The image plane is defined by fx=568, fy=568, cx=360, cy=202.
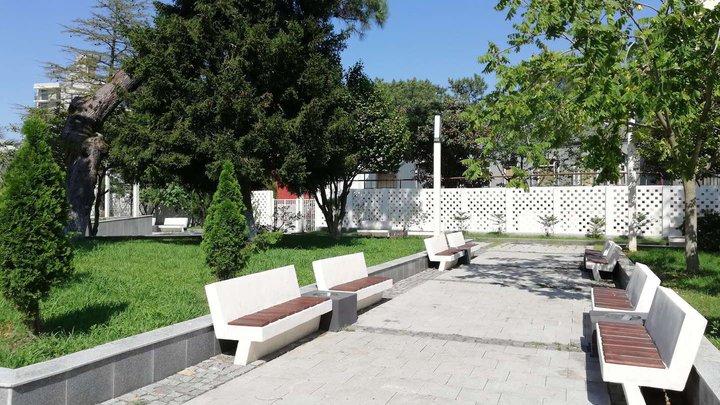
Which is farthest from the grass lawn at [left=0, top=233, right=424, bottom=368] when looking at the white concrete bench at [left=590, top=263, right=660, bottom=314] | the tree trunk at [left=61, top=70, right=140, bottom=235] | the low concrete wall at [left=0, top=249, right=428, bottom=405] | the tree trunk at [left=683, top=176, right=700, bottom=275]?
the tree trunk at [left=683, top=176, right=700, bottom=275]

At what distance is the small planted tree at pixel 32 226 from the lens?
14.3ft

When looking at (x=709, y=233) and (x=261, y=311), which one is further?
(x=709, y=233)

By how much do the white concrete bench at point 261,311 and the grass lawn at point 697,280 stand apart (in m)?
3.75

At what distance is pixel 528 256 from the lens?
49.2 ft

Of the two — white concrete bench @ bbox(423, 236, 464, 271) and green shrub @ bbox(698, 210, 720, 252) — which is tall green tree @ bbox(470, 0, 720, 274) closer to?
white concrete bench @ bbox(423, 236, 464, 271)

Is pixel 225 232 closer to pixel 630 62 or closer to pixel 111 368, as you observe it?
pixel 111 368

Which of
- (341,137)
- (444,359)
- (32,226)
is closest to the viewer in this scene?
(32,226)

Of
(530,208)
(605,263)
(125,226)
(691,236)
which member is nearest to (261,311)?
(605,263)

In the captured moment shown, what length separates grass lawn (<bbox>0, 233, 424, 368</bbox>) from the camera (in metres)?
4.58

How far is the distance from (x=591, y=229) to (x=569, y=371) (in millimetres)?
17031

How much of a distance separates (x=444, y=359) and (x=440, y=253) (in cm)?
688

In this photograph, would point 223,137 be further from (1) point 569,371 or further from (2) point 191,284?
(1) point 569,371

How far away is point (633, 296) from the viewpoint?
6.14 meters

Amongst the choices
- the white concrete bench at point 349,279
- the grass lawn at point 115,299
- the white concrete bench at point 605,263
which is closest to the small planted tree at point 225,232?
the grass lawn at point 115,299
